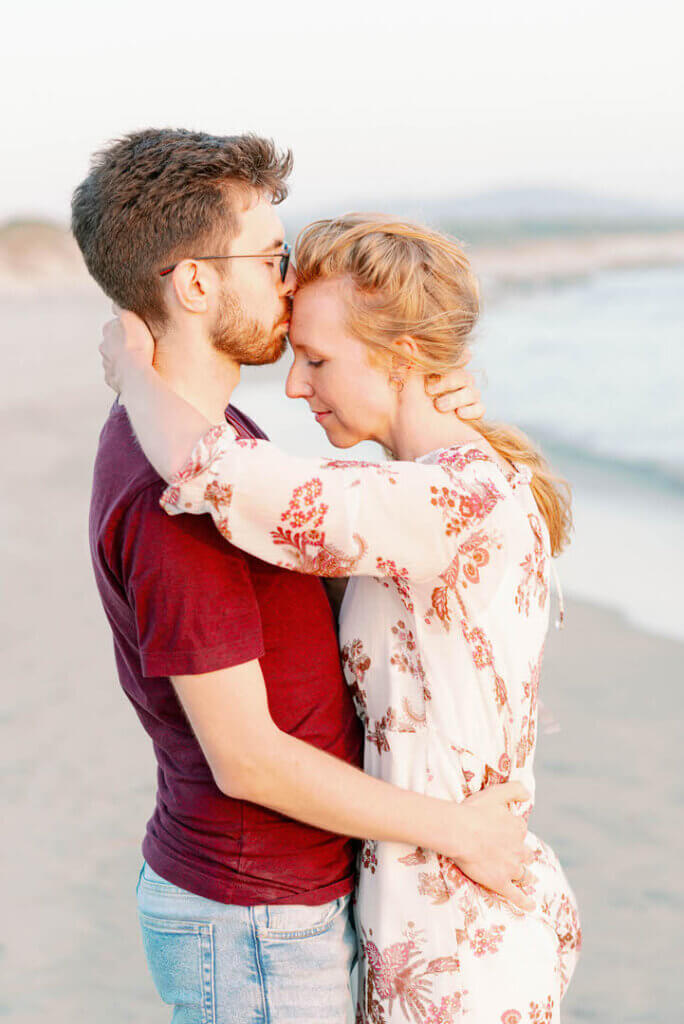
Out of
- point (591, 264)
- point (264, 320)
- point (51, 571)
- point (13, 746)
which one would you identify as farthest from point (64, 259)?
point (264, 320)

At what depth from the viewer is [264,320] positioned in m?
2.20

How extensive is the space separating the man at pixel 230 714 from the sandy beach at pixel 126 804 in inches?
66.0

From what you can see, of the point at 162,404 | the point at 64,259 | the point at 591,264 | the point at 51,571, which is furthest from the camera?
the point at 64,259

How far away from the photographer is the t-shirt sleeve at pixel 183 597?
5.99ft

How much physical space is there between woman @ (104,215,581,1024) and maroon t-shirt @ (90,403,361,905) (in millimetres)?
69

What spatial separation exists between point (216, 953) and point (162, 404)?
972 millimetres

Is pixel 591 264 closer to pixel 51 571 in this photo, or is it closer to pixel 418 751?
pixel 51 571

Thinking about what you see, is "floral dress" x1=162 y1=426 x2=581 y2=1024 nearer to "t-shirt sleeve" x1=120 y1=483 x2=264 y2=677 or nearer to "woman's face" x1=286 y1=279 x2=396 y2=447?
"t-shirt sleeve" x1=120 y1=483 x2=264 y2=677

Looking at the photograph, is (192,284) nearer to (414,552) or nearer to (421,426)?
(421,426)

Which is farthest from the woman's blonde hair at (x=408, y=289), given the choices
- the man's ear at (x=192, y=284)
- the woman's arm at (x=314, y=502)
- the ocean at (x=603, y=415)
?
the woman's arm at (x=314, y=502)

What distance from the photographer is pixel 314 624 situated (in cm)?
209

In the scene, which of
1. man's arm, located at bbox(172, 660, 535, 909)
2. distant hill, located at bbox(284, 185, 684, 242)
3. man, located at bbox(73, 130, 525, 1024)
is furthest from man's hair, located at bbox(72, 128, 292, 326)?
distant hill, located at bbox(284, 185, 684, 242)

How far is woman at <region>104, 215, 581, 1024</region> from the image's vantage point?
1849 mm

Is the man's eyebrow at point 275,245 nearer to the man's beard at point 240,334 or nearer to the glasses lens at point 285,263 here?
the glasses lens at point 285,263
